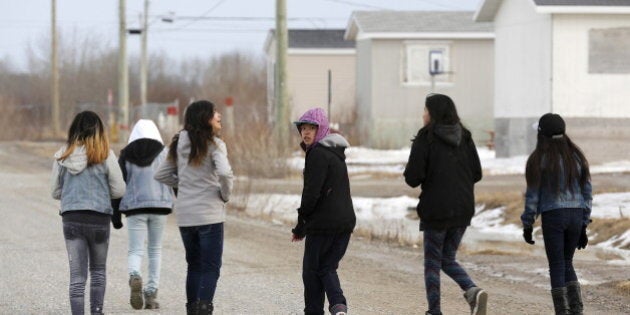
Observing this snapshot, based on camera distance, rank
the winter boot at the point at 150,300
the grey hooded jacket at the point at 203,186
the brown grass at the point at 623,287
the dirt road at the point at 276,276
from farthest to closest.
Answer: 1. the brown grass at the point at 623,287
2. the dirt road at the point at 276,276
3. the winter boot at the point at 150,300
4. the grey hooded jacket at the point at 203,186

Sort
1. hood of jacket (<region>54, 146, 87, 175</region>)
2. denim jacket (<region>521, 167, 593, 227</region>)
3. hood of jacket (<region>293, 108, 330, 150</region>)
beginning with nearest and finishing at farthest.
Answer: hood of jacket (<region>293, 108, 330, 150</region>)
hood of jacket (<region>54, 146, 87, 175</region>)
denim jacket (<region>521, 167, 593, 227</region>)

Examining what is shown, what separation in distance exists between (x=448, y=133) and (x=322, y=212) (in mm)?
1087

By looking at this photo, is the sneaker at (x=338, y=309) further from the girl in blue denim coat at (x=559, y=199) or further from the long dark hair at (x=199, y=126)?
the girl in blue denim coat at (x=559, y=199)

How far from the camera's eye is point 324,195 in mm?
9055

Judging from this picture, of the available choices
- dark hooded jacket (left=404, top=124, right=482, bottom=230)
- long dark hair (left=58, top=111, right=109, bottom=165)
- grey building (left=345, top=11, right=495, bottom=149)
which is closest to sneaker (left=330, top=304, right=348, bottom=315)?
dark hooded jacket (left=404, top=124, right=482, bottom=230)

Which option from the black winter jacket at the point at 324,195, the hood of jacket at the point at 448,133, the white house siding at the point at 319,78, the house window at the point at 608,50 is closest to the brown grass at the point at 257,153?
the house window at the point at 608,50

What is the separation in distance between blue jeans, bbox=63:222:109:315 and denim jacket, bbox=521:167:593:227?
3.10 m

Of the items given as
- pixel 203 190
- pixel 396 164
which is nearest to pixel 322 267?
pixel 203 190

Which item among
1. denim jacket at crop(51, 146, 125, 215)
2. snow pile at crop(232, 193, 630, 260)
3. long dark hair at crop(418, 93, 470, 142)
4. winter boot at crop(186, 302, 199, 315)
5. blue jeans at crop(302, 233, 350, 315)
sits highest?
long dark hair at crop(418, 93, 470, 142)

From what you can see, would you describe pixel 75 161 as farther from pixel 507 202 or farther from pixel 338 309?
pixel 507 202

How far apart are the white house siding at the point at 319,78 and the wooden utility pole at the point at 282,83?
25631 mm

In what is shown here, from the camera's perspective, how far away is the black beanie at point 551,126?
32.0 feet

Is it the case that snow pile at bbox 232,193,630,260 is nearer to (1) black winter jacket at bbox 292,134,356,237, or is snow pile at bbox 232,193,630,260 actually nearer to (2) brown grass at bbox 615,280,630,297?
(2) brown grass at bbox 615,280,630,297

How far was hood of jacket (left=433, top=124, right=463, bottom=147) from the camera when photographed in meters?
9.31
